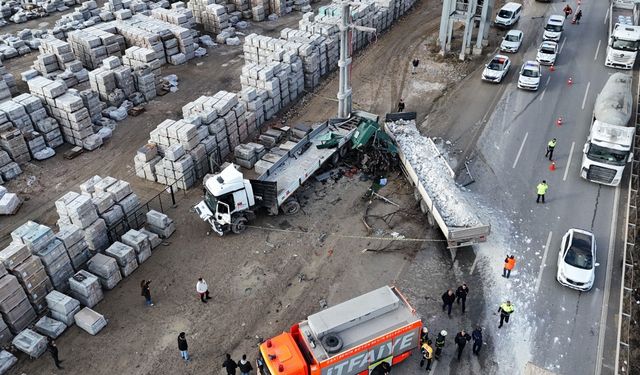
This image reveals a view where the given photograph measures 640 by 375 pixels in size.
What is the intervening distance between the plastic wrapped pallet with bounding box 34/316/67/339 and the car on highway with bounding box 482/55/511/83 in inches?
1003

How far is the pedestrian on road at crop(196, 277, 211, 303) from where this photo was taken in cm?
1829

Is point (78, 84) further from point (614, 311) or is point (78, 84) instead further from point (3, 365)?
point (614, 311)

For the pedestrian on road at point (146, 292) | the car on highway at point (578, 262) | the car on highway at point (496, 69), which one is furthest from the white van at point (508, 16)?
the pedestrian on road at point (146, 292)

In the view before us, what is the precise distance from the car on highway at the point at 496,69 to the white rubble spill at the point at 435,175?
28.6 feet

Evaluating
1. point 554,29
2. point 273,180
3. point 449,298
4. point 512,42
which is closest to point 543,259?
point 449,298

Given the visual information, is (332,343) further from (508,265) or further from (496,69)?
(496,69)

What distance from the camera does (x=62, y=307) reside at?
696 inches

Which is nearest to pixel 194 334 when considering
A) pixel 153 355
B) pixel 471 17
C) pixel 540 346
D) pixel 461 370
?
pixel 153 355

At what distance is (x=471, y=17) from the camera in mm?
34125

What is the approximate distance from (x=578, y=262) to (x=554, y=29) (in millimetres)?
24015

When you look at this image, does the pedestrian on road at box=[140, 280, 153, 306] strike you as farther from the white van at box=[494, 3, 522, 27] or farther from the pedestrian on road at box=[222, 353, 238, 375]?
the white van at box=[494, 3, 522, 27]

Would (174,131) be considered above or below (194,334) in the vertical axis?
above

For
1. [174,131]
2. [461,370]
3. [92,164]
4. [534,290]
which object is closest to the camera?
[461,370]

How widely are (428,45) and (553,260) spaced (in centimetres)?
2178
